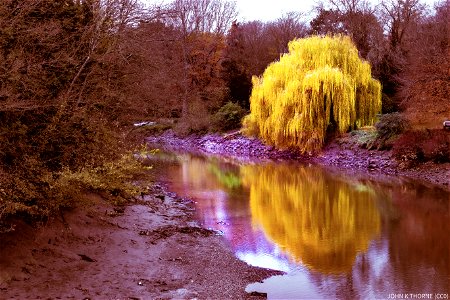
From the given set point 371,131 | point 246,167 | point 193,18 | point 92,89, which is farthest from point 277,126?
point 193,18

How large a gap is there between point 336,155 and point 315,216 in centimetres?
1098

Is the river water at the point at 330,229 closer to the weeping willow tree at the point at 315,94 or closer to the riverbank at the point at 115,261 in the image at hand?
the riverbank at the point at 115,261

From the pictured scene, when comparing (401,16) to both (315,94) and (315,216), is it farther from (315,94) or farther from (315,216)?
(315,216)

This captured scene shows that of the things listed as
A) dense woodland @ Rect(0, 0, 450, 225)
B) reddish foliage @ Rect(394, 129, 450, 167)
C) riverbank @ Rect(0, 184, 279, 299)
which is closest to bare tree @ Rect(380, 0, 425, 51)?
dense woodland @ Rect(0, 0, 450, 225)

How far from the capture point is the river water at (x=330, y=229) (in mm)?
7953

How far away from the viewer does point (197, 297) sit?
22.9 ft

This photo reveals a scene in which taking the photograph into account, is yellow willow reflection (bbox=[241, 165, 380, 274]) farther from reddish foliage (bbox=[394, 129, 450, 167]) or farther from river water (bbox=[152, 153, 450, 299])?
reddish foliage (bbox=[394, 129, 450, 167])

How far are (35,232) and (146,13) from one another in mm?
6837

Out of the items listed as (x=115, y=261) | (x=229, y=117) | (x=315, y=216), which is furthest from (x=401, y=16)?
(x=115, y=261)

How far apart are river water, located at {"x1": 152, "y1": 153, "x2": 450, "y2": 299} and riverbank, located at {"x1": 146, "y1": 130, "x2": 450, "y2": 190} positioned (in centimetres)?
129

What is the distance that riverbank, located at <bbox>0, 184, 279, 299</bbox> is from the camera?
6828 millimetres

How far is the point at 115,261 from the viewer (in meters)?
8.12

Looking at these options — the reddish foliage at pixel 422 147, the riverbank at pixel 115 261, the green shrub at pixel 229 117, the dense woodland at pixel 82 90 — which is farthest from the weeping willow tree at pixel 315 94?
the riverbank at pixel 115 261

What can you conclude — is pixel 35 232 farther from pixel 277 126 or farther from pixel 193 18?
pixel 193 18
